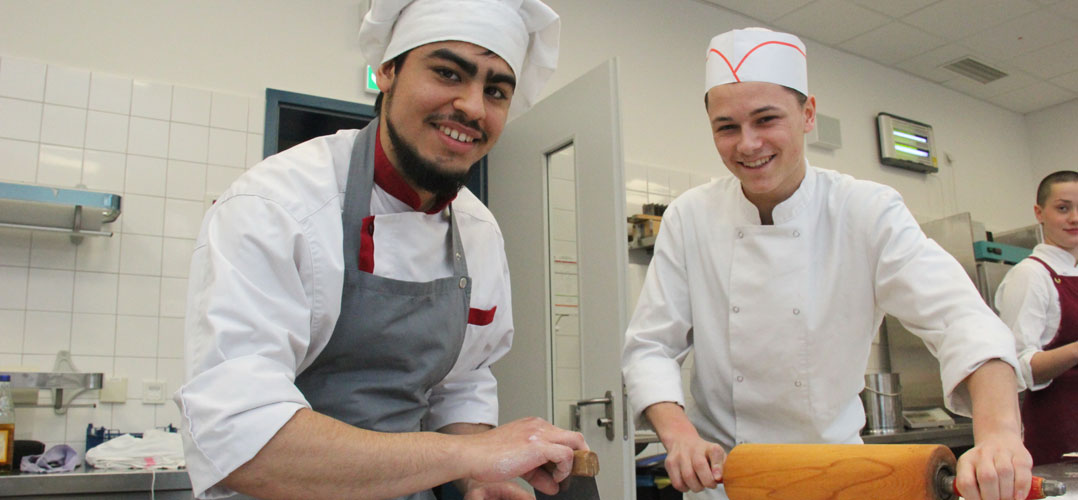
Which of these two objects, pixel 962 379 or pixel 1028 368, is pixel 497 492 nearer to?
pixel 962 379

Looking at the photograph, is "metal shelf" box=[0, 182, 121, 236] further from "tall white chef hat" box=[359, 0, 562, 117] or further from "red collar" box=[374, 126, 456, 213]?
"red collar" box=[374, 126, 456, 213]

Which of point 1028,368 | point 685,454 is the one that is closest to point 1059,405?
point 1028,368

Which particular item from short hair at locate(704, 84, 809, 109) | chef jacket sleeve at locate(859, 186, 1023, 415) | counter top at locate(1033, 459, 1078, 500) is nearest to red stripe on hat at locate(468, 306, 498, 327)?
short hair at locate(704, 84, 809, 109)

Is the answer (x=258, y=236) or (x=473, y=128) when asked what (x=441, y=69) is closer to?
(x=473, y=128)

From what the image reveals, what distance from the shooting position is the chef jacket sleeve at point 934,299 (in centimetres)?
118

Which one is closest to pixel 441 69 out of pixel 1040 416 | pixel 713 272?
pixel 713 272

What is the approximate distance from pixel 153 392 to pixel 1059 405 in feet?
10.4

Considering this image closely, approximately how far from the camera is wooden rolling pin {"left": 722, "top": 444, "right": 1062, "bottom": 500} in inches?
36.9

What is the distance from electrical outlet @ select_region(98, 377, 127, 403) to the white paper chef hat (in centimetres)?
219

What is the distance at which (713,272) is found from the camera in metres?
1.59

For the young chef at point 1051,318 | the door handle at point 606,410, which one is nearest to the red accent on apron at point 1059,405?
the young chef at point 1051,318

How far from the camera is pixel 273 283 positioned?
3.42ft

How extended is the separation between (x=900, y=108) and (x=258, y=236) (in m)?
5.19

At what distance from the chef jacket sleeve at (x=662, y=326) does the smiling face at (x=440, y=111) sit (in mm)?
518
